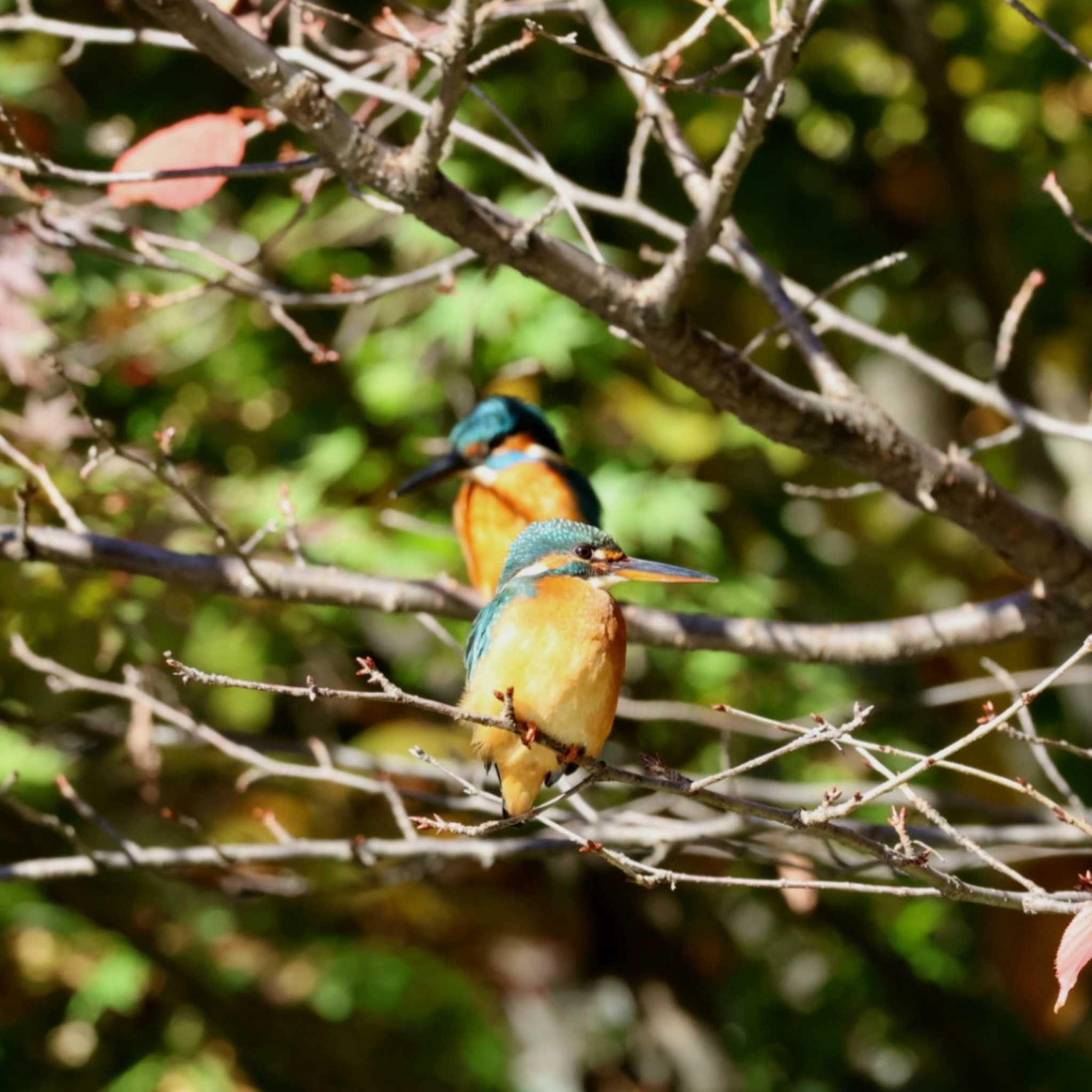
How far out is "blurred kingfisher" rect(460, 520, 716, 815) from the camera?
2.08 m

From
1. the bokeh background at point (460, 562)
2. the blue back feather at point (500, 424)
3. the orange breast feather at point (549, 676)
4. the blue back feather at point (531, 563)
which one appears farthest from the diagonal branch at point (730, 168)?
the blue back feather at point (500, 424)

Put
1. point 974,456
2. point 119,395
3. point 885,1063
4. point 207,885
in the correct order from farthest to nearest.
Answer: point 885,1063 < point 974,456 < point 119,395 < point 207,885

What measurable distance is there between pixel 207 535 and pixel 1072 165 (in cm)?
352

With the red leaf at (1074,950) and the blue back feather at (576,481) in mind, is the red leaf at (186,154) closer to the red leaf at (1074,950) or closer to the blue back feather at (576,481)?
the blue back feather at (576,481)

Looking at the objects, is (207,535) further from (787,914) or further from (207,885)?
(787,914)

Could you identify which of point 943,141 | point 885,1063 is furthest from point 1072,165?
point 885,1063

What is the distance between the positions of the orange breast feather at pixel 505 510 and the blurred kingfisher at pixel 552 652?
1243mm

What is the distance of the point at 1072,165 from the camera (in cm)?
511

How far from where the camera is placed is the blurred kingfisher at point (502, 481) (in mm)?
3713

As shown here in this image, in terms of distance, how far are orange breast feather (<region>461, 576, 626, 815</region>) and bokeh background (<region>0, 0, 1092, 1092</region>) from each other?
1276 mm

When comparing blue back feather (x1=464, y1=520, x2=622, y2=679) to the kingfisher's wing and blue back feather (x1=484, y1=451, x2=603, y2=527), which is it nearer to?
the kingfisher's wing

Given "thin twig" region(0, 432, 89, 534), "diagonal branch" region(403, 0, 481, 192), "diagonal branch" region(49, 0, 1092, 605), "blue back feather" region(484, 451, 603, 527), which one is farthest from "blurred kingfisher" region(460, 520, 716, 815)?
"blue back feather" region(484, 451, 603, 527)

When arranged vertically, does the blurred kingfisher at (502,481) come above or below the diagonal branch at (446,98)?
below

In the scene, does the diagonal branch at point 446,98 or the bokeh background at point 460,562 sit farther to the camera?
the bokeh background at point 460,562
